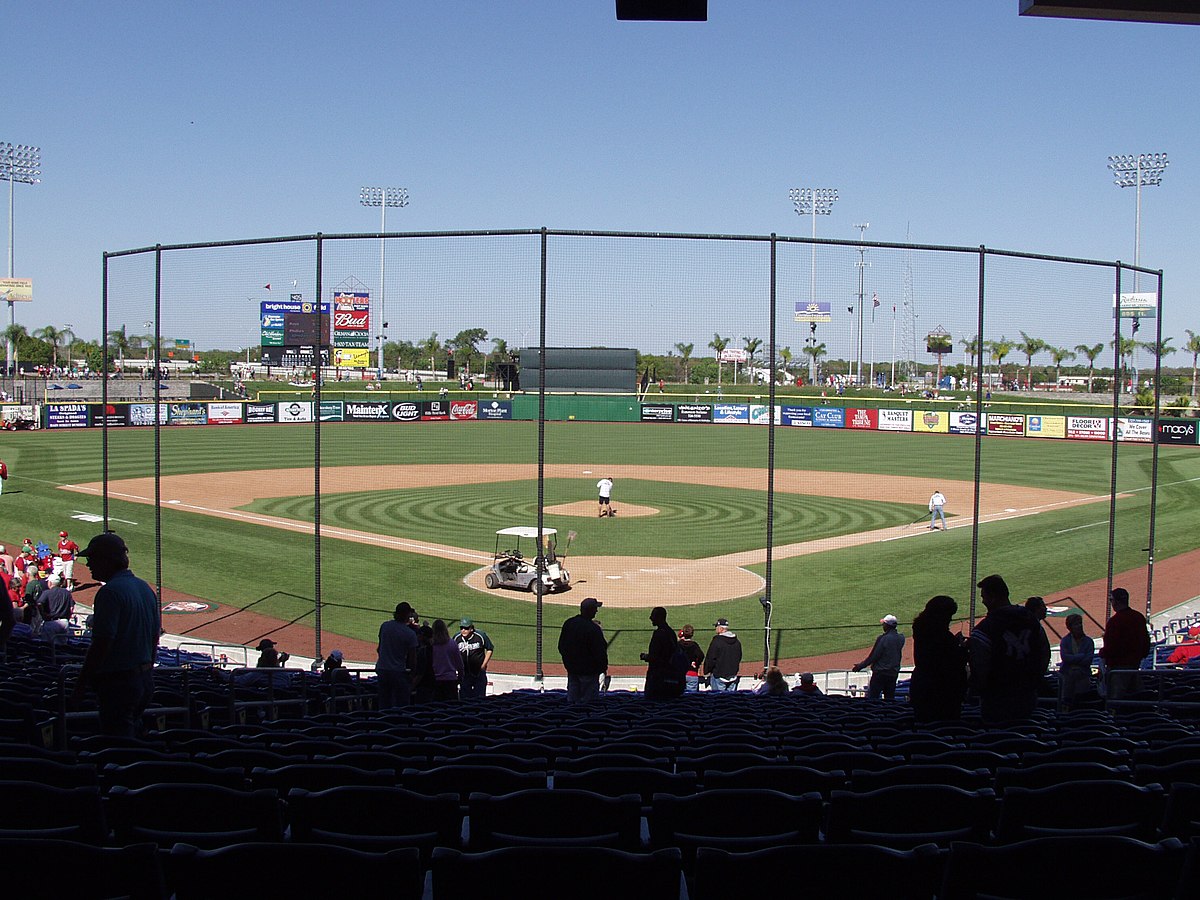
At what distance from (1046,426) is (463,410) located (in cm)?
3678

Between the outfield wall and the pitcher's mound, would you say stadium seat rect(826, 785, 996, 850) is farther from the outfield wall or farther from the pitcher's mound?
the outfield wall

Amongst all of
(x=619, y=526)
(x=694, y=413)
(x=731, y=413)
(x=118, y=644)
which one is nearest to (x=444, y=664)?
(x=118, y=644)

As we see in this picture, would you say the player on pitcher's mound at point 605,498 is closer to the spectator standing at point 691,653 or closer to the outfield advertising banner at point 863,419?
the spectator standing at point 691,653

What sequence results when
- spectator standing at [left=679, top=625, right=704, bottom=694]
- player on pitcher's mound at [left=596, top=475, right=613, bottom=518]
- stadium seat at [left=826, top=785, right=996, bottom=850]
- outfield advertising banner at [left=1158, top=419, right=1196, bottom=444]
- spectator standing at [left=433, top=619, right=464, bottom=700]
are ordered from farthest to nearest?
1. outfield advertising banner at [left=1158, top=419, right=1196, bottom=444]
2. player on pitcher's mound at [left=596, top=475, right=613, bottom=518]
3. spectator standing at [left=679, top=625, right=704, bottom=694]
4. spectator standing at [left=433, top=619, right=464, bottom=700]
5. stadium seat at [left=826, top=785, right=996, bottom=850]

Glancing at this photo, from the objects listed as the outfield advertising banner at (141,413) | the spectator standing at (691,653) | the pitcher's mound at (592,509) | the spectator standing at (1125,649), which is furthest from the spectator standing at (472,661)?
the outfield advertising banner at (141,413)

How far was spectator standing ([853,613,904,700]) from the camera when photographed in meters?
11.1

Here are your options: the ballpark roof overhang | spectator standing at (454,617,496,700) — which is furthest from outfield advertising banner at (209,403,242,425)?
the ballpark roof overhang

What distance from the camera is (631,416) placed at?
66.8 metres

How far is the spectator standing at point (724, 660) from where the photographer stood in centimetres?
1316

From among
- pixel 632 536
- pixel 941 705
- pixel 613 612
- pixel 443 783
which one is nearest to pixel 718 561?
pixel 632 536

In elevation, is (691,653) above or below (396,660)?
below

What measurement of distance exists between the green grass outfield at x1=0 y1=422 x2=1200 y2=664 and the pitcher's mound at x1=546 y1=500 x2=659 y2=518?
27.0 inches

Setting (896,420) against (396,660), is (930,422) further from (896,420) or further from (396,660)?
(396,660)

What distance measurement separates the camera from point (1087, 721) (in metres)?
7.38
